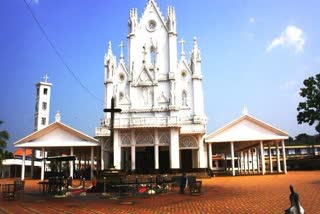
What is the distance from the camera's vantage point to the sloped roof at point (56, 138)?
4241 cm

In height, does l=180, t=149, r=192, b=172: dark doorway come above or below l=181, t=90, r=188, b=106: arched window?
below

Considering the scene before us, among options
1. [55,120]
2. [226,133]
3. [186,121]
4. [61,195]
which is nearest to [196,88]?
[186,121]

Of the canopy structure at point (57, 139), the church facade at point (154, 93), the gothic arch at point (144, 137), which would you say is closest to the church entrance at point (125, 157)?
the church facade at point (154, 93)

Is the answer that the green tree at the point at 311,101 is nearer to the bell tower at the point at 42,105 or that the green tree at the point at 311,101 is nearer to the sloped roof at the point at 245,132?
the sloped roof at the point at 245,132

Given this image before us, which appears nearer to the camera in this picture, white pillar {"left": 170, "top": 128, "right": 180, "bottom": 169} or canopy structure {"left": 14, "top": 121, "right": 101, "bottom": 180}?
white pillar {"left": 170, "top": 128, "right": 180, "bottom": 169}

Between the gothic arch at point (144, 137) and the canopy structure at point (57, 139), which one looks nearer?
the gothic arch at point (144, 137)

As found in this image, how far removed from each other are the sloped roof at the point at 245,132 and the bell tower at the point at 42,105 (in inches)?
1609

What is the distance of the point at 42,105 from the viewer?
70.6 meters

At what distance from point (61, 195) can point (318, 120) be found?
28.8 metres

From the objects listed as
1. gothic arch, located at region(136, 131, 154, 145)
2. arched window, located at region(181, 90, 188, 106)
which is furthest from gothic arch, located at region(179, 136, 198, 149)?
arched window, located at region(181, 90, 188, 106)

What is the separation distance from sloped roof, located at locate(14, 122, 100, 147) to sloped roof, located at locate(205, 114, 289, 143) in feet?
49.7

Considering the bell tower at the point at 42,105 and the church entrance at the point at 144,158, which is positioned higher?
the bell tower at the point at 42,105

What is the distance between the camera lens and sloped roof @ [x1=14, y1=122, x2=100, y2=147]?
42.4 meters

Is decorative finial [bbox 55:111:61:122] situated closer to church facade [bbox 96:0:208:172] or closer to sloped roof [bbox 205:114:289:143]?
church facade [bbox 96:0:208:172]
